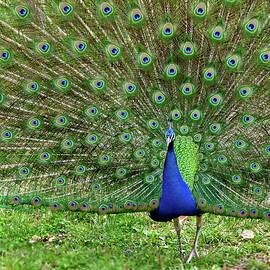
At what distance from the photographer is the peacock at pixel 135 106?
4.04m

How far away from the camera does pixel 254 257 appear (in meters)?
4.38

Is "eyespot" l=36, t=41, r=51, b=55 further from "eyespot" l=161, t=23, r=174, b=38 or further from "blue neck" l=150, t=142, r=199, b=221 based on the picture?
"blue neck" l=150, t=142, r=199, b=221

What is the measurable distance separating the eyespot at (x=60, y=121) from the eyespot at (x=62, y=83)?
0.24 metres

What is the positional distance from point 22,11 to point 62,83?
0.63m

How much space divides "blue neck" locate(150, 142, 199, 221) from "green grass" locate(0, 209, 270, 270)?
35 cm

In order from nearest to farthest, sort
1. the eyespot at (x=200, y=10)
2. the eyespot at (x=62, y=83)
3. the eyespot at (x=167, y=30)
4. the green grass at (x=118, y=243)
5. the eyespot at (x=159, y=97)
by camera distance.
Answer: the green grass at (x=118, y=243) → the eyespot at (x=200, y=10) → the eyespot at (x=167, y=30) → the eyespot at (x=159, y=97) → the eyespot at (x=62, y=83)

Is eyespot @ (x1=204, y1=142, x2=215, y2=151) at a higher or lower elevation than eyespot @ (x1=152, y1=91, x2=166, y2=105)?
lower

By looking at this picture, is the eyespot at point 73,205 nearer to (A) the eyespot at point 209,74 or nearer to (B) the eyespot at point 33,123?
(B) the eyespot at point 33,123

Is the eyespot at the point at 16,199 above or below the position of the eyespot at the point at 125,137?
below

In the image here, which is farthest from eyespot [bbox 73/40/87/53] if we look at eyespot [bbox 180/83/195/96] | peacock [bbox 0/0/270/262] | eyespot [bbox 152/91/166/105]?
eyespot [bbox 180/83/195/96]

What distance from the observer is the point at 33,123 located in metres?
4.35

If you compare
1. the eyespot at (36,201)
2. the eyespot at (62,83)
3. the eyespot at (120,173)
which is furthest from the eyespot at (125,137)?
the eyespot at (36,201)

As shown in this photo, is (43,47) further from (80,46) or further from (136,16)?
(136,16)

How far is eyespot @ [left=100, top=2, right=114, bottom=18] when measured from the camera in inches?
160
